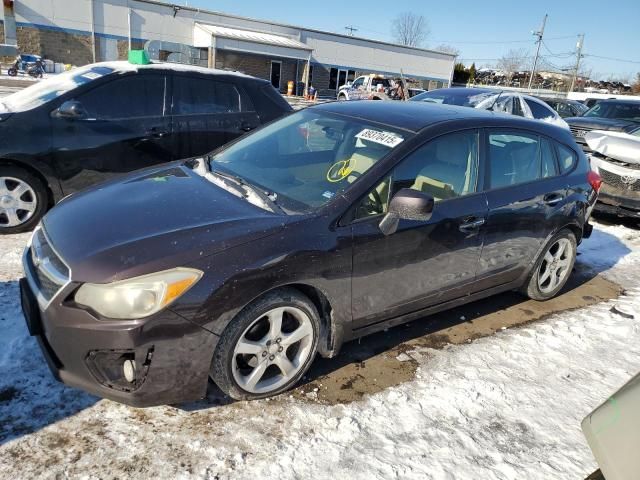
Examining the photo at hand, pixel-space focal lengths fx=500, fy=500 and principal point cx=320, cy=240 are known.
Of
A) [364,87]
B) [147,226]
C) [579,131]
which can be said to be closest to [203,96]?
[147,226]

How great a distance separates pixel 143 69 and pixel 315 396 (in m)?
3.98

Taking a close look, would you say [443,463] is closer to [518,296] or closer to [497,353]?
[497,353]

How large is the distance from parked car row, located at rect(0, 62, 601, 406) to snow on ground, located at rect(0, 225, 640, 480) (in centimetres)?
23

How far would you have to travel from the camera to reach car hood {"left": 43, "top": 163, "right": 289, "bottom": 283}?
2.33m

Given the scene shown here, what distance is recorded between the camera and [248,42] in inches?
1268

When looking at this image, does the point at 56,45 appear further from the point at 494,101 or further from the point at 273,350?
the point at 273,350

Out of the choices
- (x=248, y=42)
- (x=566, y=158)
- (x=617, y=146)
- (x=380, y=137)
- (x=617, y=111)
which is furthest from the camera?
(x=248, y=42)

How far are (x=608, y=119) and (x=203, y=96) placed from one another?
979 centimetres

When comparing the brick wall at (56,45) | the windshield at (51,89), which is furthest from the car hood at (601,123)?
the brick wall at (56,45)

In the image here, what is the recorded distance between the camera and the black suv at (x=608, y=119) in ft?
34.4

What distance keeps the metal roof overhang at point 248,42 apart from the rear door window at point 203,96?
27.9m

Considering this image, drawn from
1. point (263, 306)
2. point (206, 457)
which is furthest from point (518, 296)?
point (206, 457)

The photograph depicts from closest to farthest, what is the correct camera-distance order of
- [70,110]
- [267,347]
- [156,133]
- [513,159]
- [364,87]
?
[267,347] → [513,159] → [70,110] → [156,133] → [364,87]

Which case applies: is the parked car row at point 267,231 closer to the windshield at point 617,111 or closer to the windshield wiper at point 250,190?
the windshield wiper at point 250,190
